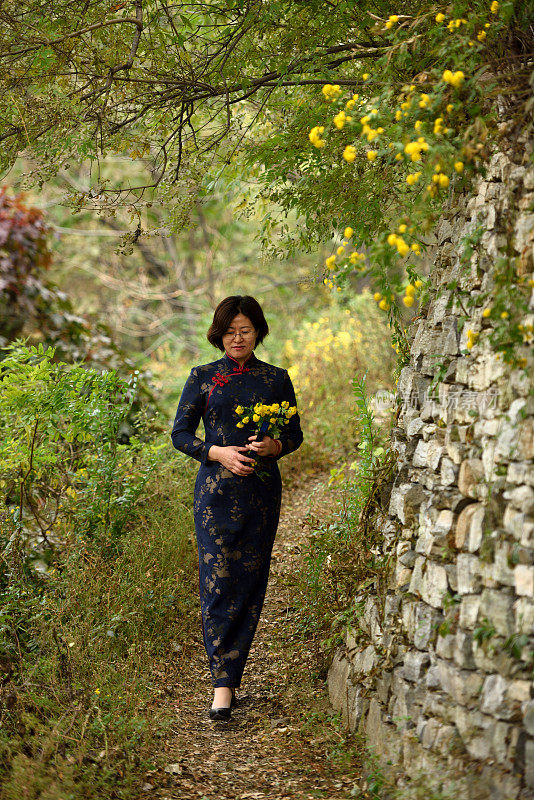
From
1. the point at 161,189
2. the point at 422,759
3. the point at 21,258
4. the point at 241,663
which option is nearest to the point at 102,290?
the point at 21,258

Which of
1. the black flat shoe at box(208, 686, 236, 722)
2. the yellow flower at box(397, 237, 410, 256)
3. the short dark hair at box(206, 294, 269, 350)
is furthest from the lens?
the short dark hair at box(206, 294, 269, 350)

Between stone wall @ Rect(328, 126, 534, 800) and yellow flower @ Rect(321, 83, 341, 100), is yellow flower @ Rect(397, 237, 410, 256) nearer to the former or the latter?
stone wall @ Rect(328, 126, 534, 800)

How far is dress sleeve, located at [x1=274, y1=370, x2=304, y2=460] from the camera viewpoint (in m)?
3.82

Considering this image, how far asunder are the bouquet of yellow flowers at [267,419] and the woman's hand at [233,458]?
7 centimetres

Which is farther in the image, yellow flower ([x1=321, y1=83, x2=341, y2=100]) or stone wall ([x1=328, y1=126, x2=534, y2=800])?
yellow flower ([x1=321, y1=83, x2=341, y2=100])

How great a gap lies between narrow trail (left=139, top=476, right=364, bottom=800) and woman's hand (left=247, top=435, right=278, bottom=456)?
3.82 ft

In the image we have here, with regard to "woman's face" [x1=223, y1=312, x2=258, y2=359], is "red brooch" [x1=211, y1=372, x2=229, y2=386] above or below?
below

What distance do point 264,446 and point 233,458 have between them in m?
0.16

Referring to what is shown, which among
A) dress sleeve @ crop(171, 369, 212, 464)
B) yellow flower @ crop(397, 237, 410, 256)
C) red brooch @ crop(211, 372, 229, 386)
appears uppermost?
red brooch @ crop(211, 372, 229, 386)

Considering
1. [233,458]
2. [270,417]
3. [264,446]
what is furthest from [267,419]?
[233,458]

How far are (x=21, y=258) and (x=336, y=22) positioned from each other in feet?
16.2

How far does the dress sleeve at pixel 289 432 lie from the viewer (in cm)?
382

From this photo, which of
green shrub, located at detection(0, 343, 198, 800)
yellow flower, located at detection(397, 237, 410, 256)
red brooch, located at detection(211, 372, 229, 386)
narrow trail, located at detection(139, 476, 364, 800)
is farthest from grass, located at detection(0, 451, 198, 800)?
yellow flower, located at detection(397, 237, 410, 256)

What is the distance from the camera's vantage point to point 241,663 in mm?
3750
